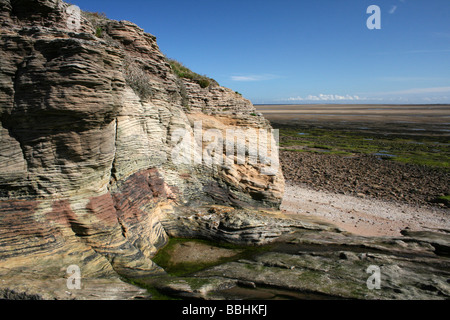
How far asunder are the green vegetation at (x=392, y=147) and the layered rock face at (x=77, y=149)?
37.5m

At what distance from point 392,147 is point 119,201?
52.1 metres

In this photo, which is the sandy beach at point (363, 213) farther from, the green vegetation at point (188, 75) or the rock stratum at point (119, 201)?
the green vegetation at point (188, 75)

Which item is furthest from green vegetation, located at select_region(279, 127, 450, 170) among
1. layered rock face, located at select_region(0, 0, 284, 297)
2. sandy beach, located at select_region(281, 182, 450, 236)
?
layered rock face, located at select_region(0, 0, 284, 297)

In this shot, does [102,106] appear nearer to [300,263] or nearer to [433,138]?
[300,263]

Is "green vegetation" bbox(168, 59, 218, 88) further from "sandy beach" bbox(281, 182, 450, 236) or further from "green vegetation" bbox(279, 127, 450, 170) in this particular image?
"green vegetation" bbox(279, 127, 450, 170)

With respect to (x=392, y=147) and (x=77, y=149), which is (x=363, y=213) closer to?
(x=77, y=149)

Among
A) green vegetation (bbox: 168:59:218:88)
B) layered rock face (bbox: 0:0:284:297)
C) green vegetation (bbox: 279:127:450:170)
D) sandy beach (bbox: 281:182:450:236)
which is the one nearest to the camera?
layered rock face (bbox: 0:0:284:297)

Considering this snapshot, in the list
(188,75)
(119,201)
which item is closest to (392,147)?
Result: (188,75)

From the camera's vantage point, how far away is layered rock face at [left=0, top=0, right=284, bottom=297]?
30.2 ft

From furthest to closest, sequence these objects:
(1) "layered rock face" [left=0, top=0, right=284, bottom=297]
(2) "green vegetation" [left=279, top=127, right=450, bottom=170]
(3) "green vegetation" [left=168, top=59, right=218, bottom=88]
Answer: (2) "green vegetation" [left=279, top=127, right=450, bottom=170]
(3) "green vegetation" [left=168, top=59, right=218, bottom=88]
(1) "layered rock face" [left=0, top=0, right=284, bottom=297]

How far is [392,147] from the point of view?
52.0m

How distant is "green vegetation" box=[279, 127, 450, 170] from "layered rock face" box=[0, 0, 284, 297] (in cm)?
3753

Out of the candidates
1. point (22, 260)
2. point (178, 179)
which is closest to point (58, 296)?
point (22, 260)
